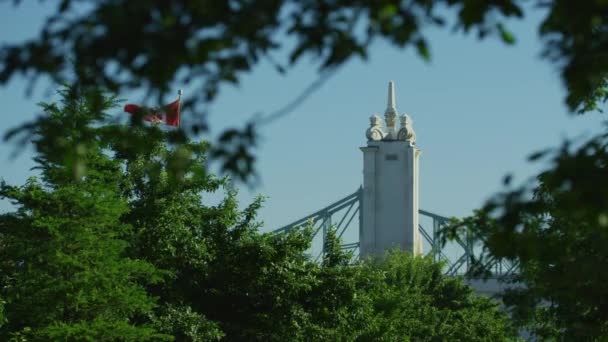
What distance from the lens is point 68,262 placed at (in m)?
29.0

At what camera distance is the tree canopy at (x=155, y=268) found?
2941 centimetres

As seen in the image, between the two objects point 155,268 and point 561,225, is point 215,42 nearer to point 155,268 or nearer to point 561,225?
point 561,225

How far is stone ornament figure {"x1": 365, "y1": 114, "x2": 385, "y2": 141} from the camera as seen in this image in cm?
9950

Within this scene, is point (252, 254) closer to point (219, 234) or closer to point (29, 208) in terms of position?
point (219, 234)

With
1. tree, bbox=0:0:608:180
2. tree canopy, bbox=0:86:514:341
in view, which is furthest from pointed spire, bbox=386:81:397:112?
tree, bbox=0:0:608:180

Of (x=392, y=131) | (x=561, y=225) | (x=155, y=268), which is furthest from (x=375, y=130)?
(x=561, y=225)

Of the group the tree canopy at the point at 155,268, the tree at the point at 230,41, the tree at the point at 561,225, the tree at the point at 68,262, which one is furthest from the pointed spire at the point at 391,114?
the tree at the point at 230,41

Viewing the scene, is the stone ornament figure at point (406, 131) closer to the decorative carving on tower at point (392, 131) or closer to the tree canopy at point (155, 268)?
the decorative carving on tower at point (392, 131)

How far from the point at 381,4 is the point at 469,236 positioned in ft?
12.9

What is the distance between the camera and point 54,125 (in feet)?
22.1

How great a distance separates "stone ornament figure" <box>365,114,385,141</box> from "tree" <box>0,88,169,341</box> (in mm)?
69259

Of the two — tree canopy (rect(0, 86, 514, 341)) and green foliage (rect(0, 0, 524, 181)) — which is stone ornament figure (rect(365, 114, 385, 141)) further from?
green foliage (rect(0, 0, 524, 181))

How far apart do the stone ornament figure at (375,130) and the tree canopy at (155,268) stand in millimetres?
54992

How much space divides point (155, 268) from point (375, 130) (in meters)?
68.0
